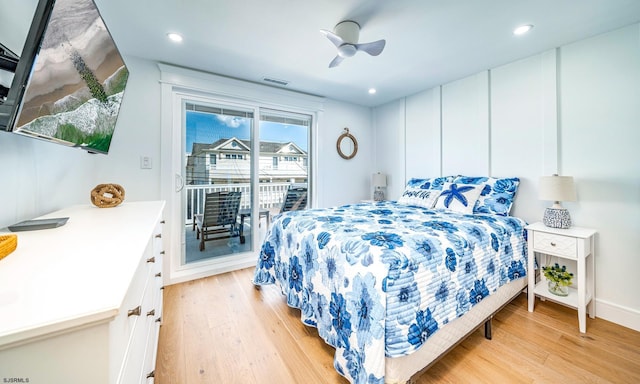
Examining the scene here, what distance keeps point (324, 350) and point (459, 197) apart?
1993 mm

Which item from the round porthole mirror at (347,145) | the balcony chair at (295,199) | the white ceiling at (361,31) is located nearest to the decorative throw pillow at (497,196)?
the white ceiling at (361,31)

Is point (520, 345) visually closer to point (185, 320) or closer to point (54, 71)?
point (185, 320)

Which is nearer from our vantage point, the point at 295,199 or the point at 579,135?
the point at 579,135

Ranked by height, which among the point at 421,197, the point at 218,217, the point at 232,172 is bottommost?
the point at 218,217

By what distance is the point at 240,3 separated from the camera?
5.58 feet

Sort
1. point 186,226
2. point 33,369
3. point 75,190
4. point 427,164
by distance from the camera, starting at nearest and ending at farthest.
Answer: point 33,369 → point 75,190 → point 186,226 → point 427,164

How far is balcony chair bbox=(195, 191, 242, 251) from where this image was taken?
296 centimetres

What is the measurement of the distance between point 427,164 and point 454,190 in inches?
34.2

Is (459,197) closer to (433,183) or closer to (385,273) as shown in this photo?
(433,183)

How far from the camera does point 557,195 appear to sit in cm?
201

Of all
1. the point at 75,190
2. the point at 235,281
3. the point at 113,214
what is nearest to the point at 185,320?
the point at 235,281

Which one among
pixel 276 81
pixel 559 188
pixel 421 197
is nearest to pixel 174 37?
pixel 276 81

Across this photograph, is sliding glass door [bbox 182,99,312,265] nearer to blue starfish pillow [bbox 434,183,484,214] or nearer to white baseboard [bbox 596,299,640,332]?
blue starfish pillow [bbox 434,183,484,214]

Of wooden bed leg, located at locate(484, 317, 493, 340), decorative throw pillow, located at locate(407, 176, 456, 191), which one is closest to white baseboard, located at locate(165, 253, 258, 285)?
decorative throw pillow, located at locate(407, 176, 456, 191)
